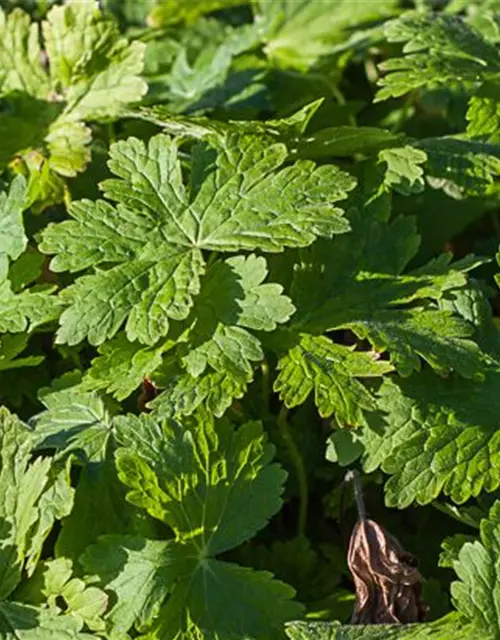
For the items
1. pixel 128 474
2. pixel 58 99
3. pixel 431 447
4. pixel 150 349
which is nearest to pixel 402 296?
pixel 431 447

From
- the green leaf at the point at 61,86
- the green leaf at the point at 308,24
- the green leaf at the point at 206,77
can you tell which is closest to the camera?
the green leaf at the point at 61,86

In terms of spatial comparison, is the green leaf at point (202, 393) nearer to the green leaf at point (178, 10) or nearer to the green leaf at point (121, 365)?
the green leaf at point (121, 365)

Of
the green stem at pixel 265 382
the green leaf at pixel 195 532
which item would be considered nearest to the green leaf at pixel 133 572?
the green leaf at pixel 195 532

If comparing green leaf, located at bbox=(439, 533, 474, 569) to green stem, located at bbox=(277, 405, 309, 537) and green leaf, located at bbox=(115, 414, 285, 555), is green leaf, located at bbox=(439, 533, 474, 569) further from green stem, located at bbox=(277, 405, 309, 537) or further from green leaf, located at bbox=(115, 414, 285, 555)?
green stem, located at bbox=(277, 405, 309, 537)

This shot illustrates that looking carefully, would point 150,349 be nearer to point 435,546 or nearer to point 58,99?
point 435,546

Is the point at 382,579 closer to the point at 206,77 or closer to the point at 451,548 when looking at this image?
the point at 451,548

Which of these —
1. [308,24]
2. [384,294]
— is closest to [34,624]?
[384,294]
